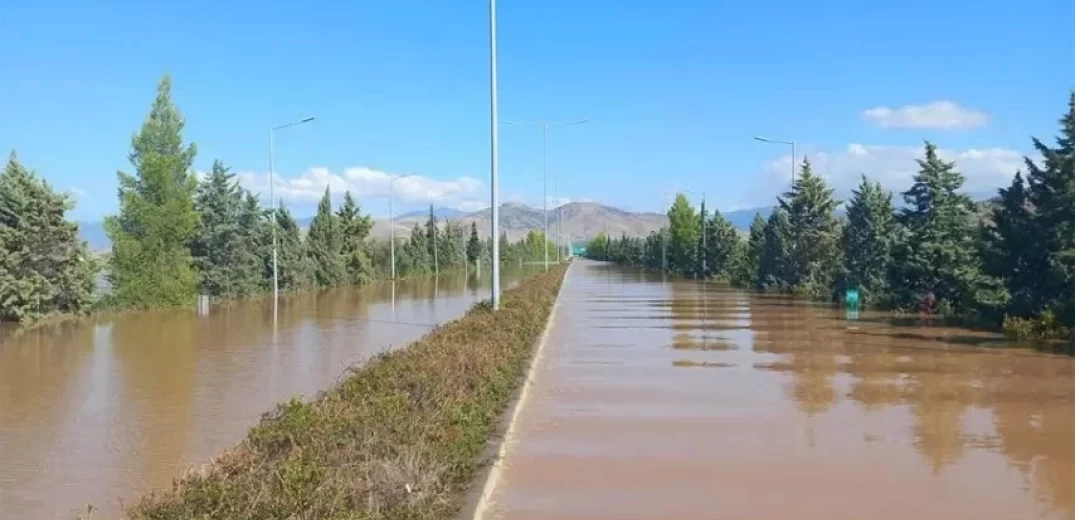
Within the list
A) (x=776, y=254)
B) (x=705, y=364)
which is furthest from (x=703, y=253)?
(x=705, y=364)

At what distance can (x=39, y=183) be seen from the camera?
28.5m

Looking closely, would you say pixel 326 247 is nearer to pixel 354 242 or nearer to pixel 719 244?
pixel 354 242

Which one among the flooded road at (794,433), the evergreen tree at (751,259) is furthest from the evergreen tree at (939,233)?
the evergreen tree at (751,259)

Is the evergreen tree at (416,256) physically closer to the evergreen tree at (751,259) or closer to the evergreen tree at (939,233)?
the evergreen tree at (751,259)

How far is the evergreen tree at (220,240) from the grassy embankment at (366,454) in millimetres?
31276

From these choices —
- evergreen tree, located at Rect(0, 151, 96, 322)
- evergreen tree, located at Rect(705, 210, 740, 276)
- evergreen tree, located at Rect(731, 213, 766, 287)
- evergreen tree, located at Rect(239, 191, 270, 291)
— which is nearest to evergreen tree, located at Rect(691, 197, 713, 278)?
evergreen tree, located at Rect(705, 210, 740, 276)

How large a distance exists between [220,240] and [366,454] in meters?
36.4

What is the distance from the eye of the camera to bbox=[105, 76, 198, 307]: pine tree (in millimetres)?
35531

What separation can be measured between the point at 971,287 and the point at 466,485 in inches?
759

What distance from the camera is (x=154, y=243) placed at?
36094mm

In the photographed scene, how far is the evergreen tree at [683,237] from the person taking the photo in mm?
64312

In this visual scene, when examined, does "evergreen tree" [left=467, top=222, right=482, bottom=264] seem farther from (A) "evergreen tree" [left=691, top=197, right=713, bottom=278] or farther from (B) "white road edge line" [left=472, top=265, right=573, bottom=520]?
(B) "white road edge line" [left=472, top=265, right=573, bottom=520]

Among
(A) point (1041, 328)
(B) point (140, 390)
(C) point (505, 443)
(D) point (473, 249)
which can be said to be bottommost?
(B) point (140, 390)

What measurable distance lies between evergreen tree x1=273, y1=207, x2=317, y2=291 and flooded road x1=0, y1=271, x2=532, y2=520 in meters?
18.4
